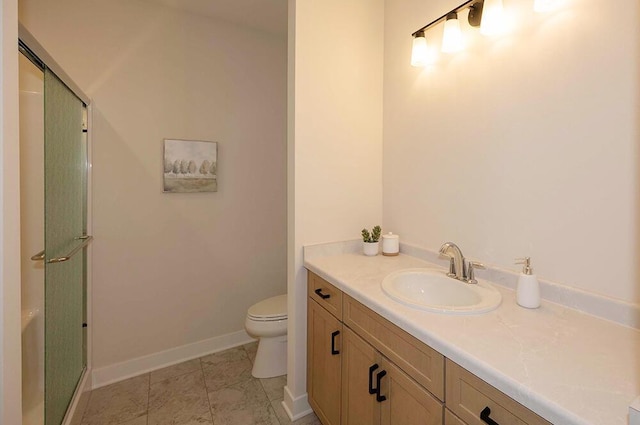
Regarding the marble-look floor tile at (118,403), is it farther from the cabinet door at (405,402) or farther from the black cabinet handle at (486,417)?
the black cabinet handle at (486,417)

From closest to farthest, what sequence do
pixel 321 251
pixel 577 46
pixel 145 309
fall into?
pixel 577 46, pixel 321 251, pixel 145 309

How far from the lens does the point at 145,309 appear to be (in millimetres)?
2137

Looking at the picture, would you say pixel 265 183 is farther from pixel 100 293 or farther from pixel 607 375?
pixel 607 375

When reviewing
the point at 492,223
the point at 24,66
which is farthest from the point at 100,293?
the point at 492,223

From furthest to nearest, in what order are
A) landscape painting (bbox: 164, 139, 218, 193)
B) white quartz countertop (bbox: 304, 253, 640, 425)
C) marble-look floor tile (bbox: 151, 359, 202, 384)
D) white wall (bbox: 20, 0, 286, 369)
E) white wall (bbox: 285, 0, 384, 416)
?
landscape painting (bbox: 164, 139, 218, 193) → marble-look floor tile (bbox: 151, 359, 202, 384) → white wall (bbox: 20, 0, 286, 369) → white wall (bbox: 285, 0, 384, 416) → white quartz countertop (bbox: 304, 253, 640, 425)

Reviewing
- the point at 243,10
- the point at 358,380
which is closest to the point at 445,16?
the point at 243,10

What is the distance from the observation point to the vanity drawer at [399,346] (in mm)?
854

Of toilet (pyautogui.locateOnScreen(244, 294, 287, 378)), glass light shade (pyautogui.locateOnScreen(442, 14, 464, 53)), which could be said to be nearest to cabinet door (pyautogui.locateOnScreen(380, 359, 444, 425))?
toilet (pyautogui.locateOnScreen(244, 294, 287, 378))

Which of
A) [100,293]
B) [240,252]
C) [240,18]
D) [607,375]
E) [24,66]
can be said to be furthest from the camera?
[240,252]

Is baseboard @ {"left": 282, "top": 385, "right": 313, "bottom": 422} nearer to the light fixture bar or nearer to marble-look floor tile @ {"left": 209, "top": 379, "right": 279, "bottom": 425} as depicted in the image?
marble-look floor tile @ {"left": 209, "top": 379, "right": 279, "bottom": 425}

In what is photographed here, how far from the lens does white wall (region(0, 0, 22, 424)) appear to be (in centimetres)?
94

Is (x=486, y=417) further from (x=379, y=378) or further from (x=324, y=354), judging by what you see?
(x=324, y=354)

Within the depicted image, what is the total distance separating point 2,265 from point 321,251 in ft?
4.12

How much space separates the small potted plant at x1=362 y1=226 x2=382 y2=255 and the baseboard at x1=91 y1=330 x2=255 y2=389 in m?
1.45
